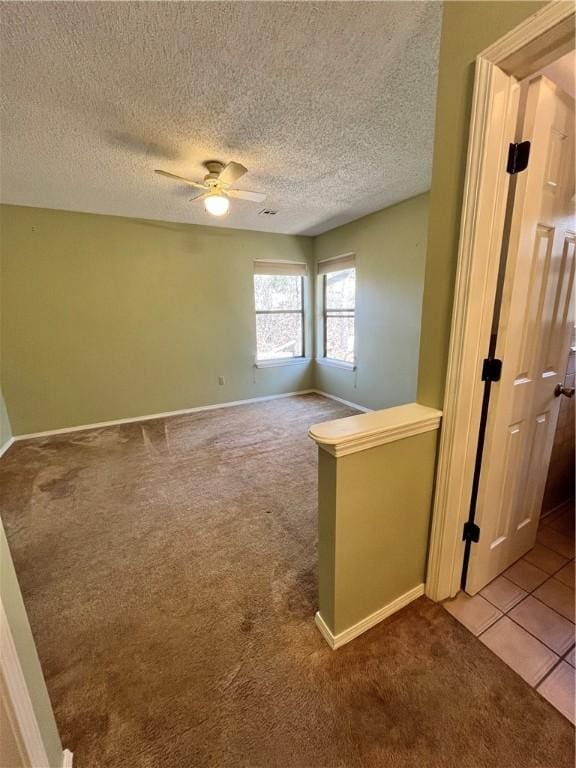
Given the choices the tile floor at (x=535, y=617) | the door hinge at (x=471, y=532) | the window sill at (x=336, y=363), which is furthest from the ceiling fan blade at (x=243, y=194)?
the tile floor at (x=535, y=617)

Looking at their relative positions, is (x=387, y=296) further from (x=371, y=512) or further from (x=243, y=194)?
(x=371, y=512)

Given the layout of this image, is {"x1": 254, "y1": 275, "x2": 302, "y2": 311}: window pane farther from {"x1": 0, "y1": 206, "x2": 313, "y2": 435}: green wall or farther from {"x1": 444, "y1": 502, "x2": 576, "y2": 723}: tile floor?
{"x1": 444, "y1": 502, "x2": 576, "y2": 723}: tile floor

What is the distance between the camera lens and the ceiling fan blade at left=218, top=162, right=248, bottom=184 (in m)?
2.14

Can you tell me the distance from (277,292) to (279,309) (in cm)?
26

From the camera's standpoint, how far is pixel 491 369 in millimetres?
1284

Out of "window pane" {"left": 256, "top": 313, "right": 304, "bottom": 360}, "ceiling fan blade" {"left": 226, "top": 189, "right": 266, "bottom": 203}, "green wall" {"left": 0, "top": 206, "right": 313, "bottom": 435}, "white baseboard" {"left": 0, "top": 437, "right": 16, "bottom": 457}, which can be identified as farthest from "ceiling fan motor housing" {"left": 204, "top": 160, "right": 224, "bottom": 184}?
"white baseboard" {"left": 0, "top": 437, "right": 16, "bottom": 457}

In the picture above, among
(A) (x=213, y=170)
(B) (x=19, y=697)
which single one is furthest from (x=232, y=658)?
(A) (x=213, y=170)

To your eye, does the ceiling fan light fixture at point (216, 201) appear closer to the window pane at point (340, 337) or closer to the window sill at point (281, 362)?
the window pane at point (340, 337)

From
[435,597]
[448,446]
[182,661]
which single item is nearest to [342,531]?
[448,446]

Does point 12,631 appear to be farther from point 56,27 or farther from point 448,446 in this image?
point 56,27

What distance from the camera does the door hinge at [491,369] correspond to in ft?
4.17

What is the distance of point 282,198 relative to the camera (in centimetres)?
320

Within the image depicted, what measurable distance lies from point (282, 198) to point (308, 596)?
340 centimetres

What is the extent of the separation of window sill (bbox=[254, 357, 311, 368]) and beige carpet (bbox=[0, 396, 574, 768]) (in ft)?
8.82
